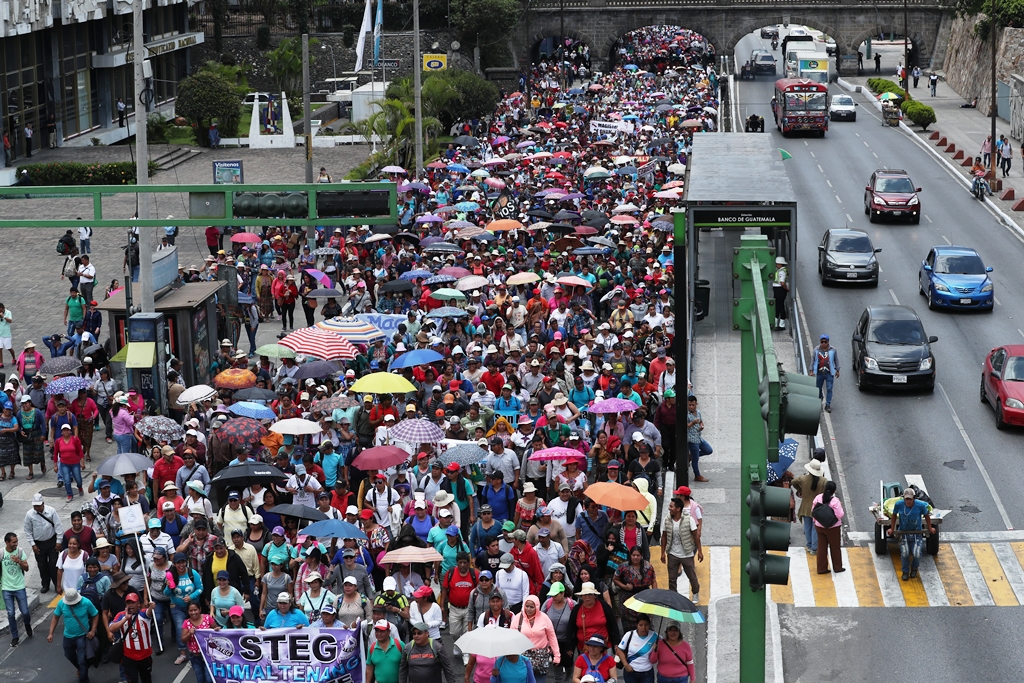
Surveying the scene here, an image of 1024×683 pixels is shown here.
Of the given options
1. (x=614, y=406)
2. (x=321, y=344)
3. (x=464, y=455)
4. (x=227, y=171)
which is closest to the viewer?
(x=464, y=455)

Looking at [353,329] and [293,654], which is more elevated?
[353,329]

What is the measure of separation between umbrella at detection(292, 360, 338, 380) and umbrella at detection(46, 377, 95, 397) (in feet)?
11.2

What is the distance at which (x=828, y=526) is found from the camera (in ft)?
64.6

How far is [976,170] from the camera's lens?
50.2 metres

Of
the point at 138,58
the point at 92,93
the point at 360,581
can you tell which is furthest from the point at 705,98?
the point at 360,581

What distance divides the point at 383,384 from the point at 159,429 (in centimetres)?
339

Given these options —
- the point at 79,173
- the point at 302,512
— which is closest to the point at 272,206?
the point at 302,512

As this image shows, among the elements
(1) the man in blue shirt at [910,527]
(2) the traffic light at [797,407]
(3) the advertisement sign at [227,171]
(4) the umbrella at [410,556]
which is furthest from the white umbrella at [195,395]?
(3) the advertisement sign at [227,171]

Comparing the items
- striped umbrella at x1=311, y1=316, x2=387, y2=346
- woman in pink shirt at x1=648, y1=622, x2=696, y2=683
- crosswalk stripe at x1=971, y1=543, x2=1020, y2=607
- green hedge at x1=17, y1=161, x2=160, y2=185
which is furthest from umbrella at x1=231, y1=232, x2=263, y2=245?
woman in pink shirt at x1=648, y1=622, x2=696, y2=683

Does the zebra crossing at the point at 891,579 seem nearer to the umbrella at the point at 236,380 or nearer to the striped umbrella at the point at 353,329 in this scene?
the striped umbrella at the point at 353,329

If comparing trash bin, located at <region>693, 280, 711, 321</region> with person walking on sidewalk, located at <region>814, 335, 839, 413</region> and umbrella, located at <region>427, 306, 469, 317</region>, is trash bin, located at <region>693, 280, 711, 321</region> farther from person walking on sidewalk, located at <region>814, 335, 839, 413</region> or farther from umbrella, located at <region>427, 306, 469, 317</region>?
umbrella, located at <region>427, 306, 469, 317</region>

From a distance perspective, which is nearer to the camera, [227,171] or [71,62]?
[227,171]

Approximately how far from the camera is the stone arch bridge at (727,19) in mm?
100438

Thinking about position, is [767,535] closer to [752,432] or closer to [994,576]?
[752,432]
